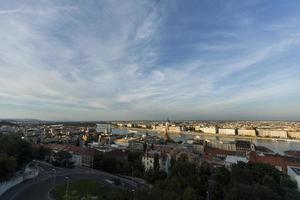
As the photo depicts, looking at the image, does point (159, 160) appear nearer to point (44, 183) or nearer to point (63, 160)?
point (63, 160)

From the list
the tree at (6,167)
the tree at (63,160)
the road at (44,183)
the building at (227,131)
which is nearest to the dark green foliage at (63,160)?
the tree at (63,160)

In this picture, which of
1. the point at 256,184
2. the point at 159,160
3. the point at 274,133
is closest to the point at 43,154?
the point at 159,160

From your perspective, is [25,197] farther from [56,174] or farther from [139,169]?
[139,169]

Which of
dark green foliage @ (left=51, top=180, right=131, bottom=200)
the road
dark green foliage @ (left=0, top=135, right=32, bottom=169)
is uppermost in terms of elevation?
dark green foliage @ (left=0, top=135, right=32, bottom=169)

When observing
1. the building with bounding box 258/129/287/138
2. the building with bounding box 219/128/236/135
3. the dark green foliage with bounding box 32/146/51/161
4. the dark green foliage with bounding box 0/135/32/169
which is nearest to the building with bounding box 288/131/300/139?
the building with bounding box 258/129/287/138

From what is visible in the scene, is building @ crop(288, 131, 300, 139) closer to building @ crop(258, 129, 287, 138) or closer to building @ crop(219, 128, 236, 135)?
building @ crop(258, 129, 287, 138)

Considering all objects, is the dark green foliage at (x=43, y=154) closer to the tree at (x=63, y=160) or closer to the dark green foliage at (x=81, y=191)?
the tree at (x=63, y=160)

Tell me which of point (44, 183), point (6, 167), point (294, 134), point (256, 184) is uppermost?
point (294, 134)

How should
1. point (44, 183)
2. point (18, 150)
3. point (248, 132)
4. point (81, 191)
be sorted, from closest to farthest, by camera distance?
point (81, 191)
point (44, 183)
point (18, 150)
point (248, 132)

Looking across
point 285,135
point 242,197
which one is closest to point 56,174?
point 242,197
